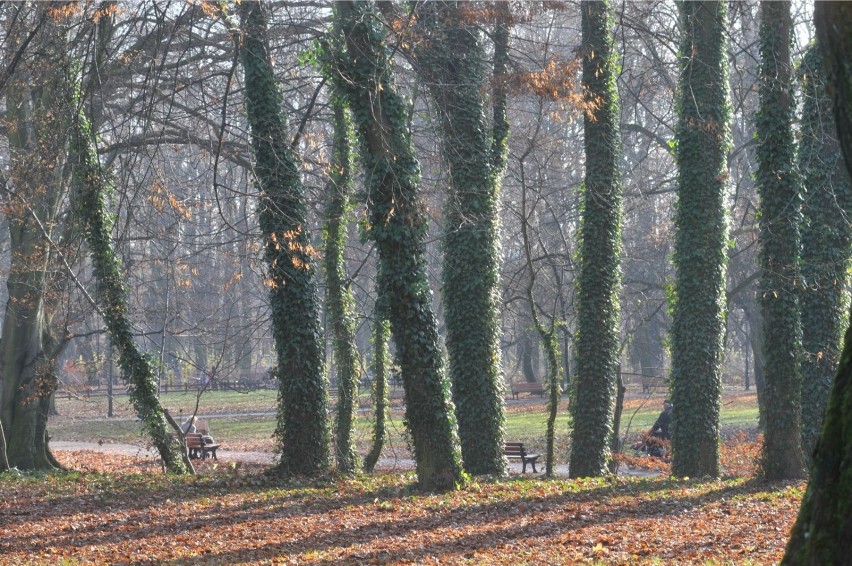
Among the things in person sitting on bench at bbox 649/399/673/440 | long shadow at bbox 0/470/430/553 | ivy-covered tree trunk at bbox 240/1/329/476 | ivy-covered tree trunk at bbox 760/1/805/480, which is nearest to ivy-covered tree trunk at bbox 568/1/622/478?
ivy-covered tree trunk at bbox 760/1/805/480

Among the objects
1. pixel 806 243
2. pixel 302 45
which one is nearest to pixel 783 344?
pixel 806 243

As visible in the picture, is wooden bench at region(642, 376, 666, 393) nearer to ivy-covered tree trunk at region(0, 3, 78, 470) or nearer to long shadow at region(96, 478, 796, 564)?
ivy-covered tree trunk at region(0, 3, 78, 470)

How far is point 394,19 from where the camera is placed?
12.1 meters

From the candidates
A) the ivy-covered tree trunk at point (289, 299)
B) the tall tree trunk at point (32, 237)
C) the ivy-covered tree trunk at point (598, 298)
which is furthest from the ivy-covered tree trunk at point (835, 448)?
the ivy-covered tree trunk at point (598, 298)

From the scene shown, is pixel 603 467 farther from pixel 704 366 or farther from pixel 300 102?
pixel 300 102

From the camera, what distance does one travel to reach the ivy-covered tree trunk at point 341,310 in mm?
16703

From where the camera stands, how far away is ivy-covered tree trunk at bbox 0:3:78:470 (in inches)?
547

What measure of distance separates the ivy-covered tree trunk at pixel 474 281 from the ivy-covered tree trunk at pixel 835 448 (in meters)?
12.2

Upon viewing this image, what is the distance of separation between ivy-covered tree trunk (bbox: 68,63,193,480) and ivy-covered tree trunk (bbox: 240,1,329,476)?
98.7 inches

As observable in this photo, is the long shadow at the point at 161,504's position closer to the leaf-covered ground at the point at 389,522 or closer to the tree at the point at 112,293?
the leaf-covered ground at the point at 389,522

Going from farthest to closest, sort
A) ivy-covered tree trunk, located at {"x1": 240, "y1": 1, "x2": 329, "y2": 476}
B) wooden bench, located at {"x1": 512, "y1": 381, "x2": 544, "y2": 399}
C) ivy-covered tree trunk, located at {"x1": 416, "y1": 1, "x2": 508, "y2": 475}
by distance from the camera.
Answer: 1. wooden bench, located at {"x1": 512, "y1": 381, "x2": 544, "y2": 399}
2. ivy-covered tree trunk, located at {"x1": 416, "y1": 1, "x2": 508, "y2": 475}
3. ivy-covered tree trunk, located at {"x1": 240, "y1": 1, "x2": 329, "y2": 476}

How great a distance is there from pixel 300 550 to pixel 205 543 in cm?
109

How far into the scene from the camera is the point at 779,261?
12.8m

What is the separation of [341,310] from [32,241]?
563 cm
